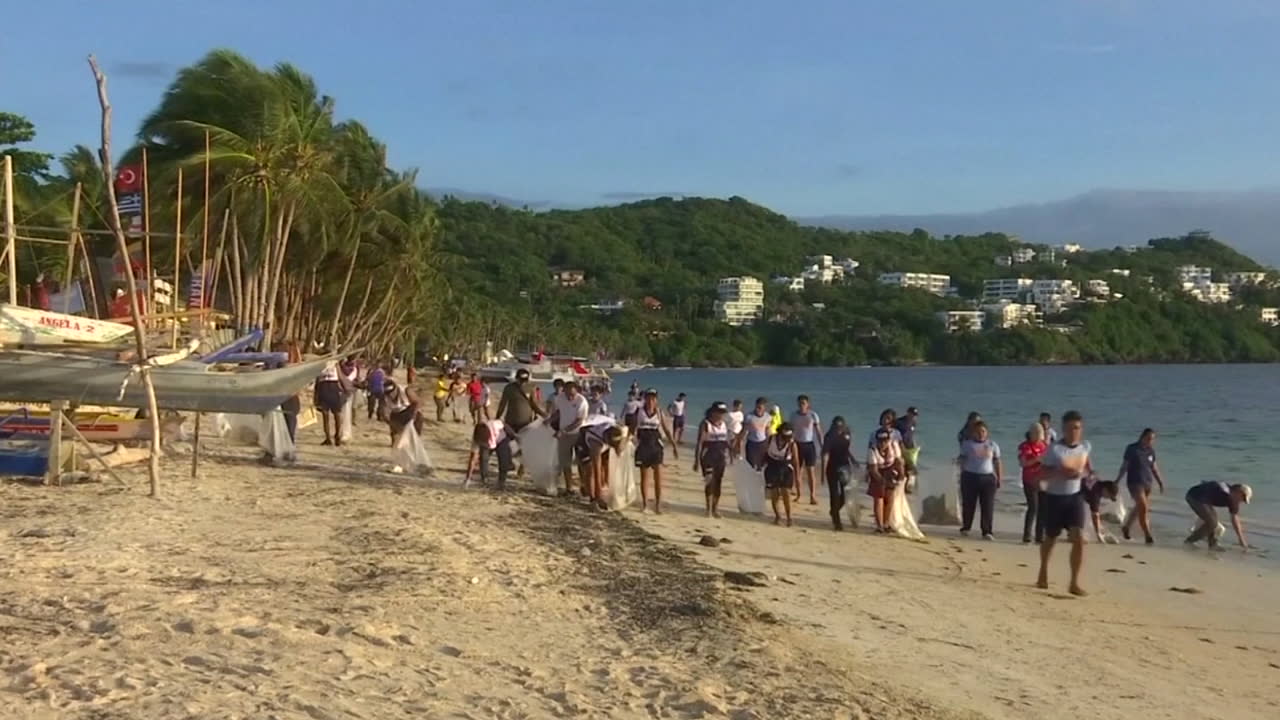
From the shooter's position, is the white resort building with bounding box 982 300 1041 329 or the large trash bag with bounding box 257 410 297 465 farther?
the white resort building with bounding box 982 300 1041 329

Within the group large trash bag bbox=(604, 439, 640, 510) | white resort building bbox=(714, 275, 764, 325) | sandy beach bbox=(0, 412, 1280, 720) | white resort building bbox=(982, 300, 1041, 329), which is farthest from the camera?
white resort building bbox=(714, 275, 764, 325)

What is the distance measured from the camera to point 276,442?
556 inches

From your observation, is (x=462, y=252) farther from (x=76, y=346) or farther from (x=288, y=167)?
(x=76, y=346)

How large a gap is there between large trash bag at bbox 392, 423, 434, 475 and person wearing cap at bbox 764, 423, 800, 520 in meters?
4.23

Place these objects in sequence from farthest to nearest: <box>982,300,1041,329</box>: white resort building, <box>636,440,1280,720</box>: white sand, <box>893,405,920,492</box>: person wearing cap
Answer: <box>982,300,1041,329</box>: white resort building
<box>893,405,920,492</box>: person wearing cap
<box>636,440,1280,720</box>: white sand

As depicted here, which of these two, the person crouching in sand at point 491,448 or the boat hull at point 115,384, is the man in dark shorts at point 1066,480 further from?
the boat hull at point 115,384

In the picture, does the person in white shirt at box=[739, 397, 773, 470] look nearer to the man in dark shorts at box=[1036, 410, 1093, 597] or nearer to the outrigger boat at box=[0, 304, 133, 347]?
the man in dark shorts at box=[1036, 410, 1093, 597]

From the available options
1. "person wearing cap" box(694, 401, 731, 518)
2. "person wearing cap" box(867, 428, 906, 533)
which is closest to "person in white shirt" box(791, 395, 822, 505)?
"person wearing cap" box(694, 401, 731, 518)

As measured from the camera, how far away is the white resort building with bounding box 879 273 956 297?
14188cm

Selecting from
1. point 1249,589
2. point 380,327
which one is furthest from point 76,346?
point 380,327

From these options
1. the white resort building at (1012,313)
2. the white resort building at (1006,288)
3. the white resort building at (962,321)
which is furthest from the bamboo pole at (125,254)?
the white resort building at (1006,288)

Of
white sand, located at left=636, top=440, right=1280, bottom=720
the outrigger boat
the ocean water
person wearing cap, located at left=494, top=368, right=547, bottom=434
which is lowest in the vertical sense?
the ocean water

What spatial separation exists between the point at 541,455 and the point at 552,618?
6.35 meters

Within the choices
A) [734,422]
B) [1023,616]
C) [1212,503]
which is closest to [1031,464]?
[1212,503]
